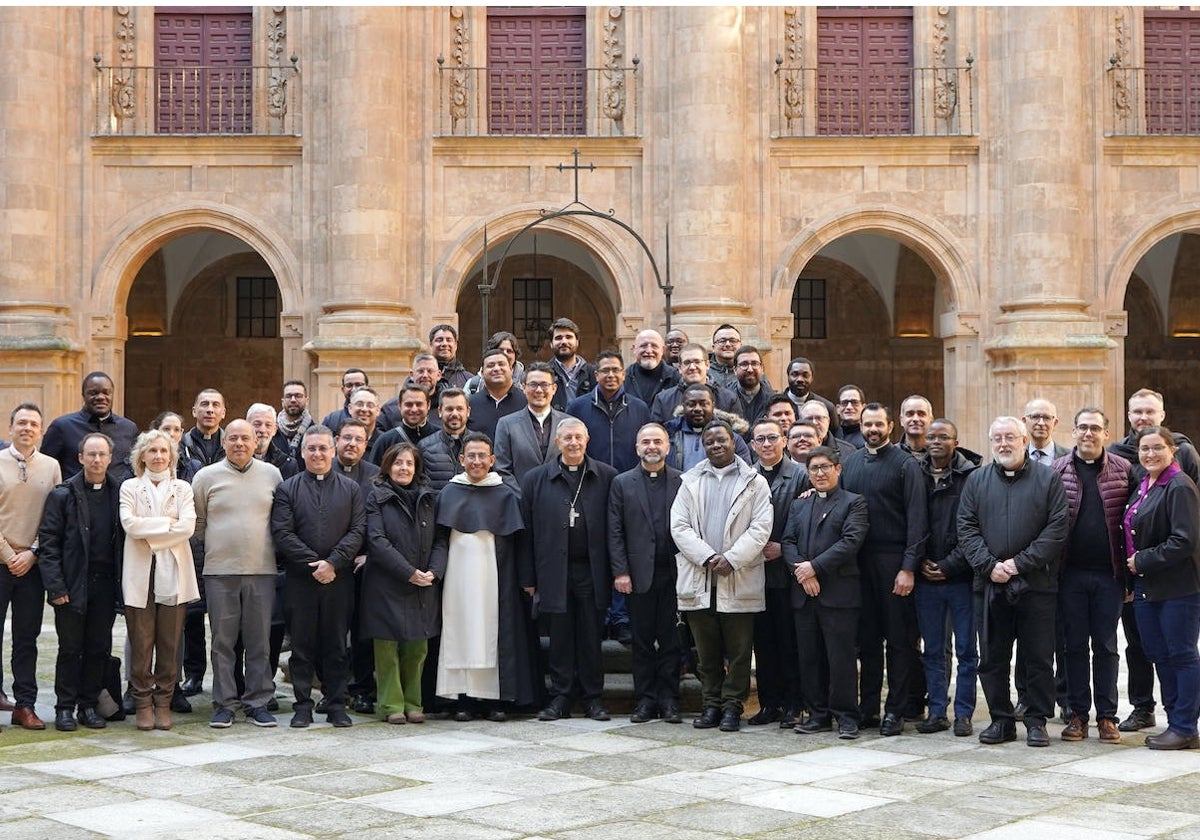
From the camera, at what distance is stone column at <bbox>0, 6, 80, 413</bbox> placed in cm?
2138

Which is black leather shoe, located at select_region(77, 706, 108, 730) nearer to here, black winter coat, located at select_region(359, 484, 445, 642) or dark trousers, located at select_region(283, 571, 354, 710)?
dark trousers, located at select_region(283, 571, 354, 710)

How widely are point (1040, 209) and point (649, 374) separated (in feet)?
38.0

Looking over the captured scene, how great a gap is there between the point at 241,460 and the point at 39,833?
3446 mm

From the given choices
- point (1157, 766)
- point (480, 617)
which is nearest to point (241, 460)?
point (480, 617)

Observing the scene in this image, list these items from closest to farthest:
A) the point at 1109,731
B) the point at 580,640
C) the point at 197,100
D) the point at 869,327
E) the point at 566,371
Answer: the point at 1109,731 → the point at 580,640 → the point at 566,371 → the point at 197,100 → the point at 869,327

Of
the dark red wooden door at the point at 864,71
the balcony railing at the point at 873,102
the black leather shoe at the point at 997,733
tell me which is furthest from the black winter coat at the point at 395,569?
the dark red wooden door at the point at 864,71

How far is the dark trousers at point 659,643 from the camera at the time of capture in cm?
1058

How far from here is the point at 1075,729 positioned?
389 inches

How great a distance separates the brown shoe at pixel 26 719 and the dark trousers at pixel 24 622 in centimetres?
3

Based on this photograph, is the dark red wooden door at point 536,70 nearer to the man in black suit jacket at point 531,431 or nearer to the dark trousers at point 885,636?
the man in black suit jacket at point 531,431

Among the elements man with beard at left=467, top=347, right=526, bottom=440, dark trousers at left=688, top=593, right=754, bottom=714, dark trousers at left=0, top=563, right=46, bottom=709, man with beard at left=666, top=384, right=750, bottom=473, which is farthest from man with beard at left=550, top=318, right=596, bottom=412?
dark trousers at left=0, top=563, right=46, bottom=709

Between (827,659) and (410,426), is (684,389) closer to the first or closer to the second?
(410,426)

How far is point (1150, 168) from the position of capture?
22719mm

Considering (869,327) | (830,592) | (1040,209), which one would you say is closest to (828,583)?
(830,592)
